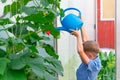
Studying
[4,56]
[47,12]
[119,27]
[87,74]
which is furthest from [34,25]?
[119,27]

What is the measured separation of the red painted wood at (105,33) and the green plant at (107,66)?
100 mm

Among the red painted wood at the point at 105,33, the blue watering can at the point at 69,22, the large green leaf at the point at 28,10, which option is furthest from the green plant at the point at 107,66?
the large green leaf at the point at 28,10

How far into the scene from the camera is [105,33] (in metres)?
3.12

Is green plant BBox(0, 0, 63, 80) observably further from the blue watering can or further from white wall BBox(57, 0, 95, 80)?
white wall BBox(57, 0, 95, 80)

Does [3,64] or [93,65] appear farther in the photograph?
[93,65]

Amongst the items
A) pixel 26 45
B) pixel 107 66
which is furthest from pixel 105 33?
pixel 26 45

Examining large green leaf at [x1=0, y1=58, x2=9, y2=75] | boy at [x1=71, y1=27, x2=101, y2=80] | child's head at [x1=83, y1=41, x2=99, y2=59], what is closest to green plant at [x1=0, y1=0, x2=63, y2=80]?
large green leaf at [x1=0, y1=58, x2=9, y2=75]

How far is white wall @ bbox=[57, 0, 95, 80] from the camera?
2.56m

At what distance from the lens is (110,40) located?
122 inches

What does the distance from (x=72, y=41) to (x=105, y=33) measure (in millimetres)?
470

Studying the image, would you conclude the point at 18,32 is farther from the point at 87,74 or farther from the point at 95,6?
the point at 95,6

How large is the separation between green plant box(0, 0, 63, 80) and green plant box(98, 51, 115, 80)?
1.98m

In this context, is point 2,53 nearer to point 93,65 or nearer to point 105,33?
point 93,65

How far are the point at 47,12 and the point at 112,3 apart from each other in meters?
1.97
